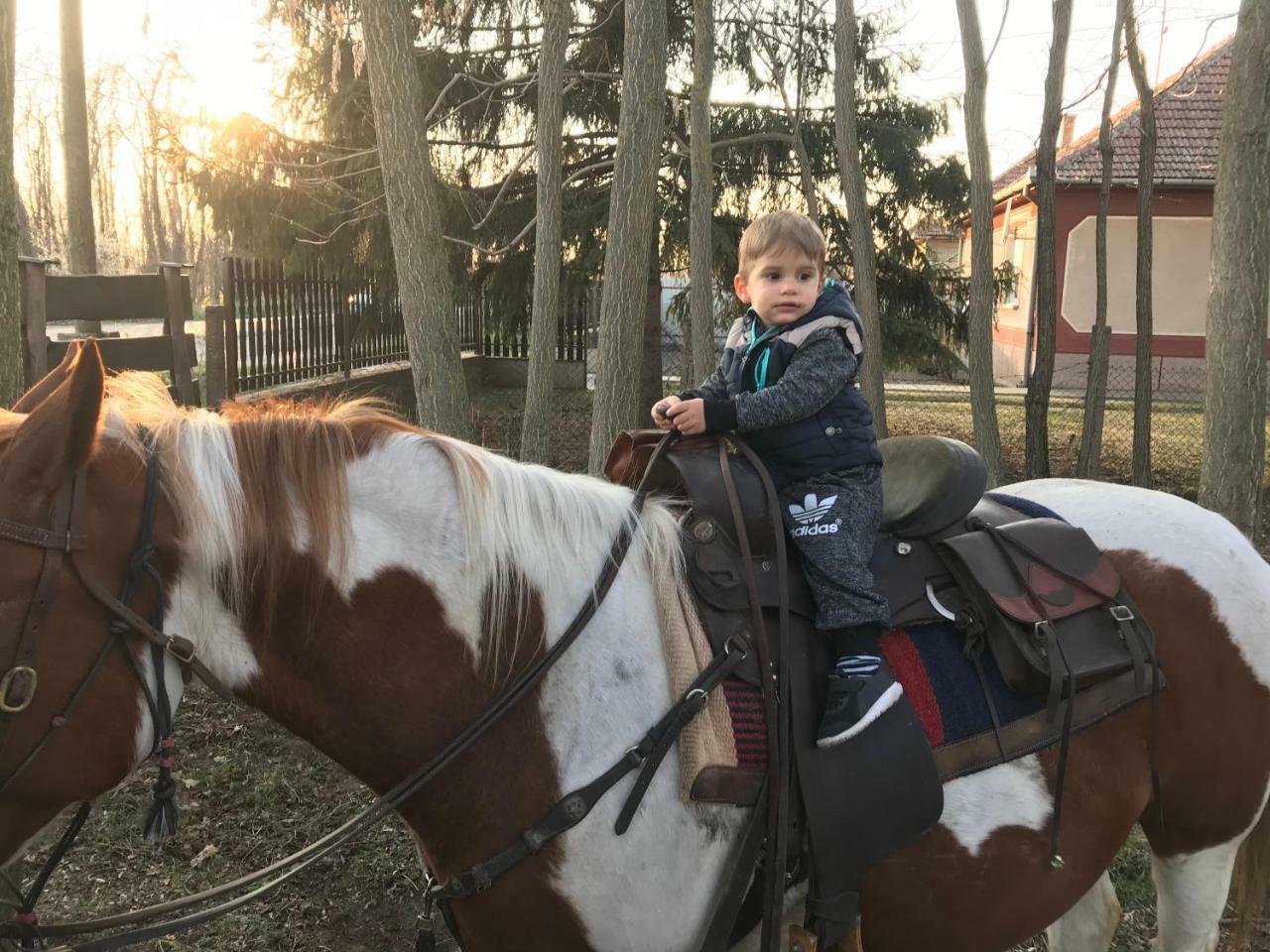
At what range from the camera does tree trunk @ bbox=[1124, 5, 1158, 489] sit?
871 centimetres

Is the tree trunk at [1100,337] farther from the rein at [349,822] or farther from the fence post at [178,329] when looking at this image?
the rein at [349,822]

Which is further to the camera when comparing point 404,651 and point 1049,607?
point 1049,607

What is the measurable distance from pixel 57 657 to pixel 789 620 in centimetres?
129

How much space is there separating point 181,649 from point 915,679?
1444mm

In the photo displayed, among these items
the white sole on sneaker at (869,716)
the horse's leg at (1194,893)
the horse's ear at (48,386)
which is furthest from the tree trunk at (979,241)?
the horse's ear at (48,386)

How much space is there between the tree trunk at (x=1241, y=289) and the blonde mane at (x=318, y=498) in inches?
192

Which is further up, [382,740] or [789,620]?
[789,620]

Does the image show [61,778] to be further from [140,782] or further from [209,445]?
[140,782]

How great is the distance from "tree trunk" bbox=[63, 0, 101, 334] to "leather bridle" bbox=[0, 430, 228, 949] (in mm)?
10231

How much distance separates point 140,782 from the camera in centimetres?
408

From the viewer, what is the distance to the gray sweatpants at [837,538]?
73.5 inches

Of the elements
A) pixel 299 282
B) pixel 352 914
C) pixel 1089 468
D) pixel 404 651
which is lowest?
pixel 352 914

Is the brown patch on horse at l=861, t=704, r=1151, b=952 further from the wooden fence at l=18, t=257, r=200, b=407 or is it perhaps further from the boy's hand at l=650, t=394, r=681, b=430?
the wooden fence at l=18, t=257, r=200, b=407

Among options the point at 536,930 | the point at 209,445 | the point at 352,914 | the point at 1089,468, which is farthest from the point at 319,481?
the point at 1089,468
